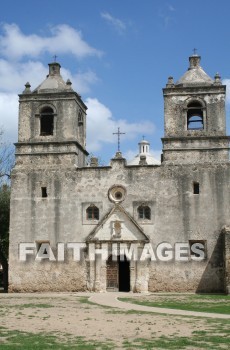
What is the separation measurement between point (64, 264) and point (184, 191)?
718cm

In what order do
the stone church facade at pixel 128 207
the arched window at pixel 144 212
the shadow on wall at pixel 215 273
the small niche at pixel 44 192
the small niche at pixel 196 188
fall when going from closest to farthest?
the shadow on wall at pixel 215 273 → the stone church facade at pixel 128 207 → the small niche at pixel 196 188 → the arched window at pixel 144 212 → the small niche at pixel 44 192

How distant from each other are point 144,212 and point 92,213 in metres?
2.72

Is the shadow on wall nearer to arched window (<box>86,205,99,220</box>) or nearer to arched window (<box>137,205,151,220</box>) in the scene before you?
arched window (<box>137,205,151,220</box>)

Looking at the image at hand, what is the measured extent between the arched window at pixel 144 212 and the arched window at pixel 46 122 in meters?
6.80

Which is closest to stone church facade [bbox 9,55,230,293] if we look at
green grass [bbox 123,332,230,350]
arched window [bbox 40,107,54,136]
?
arched window [bbox 40,107,54,136]

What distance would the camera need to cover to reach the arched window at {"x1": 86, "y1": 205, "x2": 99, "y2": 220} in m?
28.5

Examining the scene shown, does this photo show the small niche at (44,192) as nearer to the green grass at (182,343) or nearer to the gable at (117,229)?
the gable at (117,229)

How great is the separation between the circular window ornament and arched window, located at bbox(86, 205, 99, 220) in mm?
1016

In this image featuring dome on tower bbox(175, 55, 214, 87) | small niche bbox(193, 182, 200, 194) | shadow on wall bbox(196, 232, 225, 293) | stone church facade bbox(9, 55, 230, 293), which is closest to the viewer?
shadow on wall bbox(196, 232, 225, 293)

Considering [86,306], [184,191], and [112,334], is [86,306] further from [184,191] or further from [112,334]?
[184,191]

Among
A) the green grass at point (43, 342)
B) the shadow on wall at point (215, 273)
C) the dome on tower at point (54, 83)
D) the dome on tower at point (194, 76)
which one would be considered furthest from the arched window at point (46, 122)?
the green grass at point (43, 342)

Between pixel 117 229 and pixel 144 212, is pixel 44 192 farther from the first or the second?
pixel 144 212

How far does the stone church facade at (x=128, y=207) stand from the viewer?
27.3 metres

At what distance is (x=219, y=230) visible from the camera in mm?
27188
